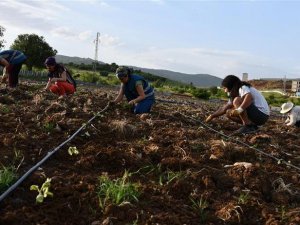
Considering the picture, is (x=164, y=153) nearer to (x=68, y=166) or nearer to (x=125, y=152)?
(x=125, y=152)

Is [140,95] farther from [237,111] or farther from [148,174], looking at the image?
[148,174]

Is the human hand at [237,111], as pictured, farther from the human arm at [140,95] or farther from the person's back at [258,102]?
the human arm at [140,95]

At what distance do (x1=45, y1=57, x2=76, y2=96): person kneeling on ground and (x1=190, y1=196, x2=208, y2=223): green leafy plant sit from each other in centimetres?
613

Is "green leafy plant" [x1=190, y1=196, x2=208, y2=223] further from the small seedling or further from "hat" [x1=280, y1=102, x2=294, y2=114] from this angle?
"hat" [x1=280, y1=102, x2=294, y2=114]

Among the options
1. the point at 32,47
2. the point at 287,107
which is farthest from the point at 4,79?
the point at 32,47

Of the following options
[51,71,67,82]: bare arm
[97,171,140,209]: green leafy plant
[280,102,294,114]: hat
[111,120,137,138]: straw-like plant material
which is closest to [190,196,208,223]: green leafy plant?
Answer: [97,171,140,209]: green leafy plant

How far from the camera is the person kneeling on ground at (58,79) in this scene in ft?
29.8

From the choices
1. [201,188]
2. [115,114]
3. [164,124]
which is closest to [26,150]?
[201,188]

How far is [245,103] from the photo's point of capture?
23.5 ft

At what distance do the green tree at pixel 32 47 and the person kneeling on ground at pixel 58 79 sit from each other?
883 inches

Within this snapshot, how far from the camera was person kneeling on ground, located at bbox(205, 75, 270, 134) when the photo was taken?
7.20m

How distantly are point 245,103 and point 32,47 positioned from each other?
2648 centimetres

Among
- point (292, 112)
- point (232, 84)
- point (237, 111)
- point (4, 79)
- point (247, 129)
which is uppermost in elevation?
point (232, 84)

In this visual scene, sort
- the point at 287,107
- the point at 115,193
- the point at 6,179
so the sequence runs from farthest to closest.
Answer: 1. the point at 287,107
2. the point at 6,179
3. the point at 115,193
